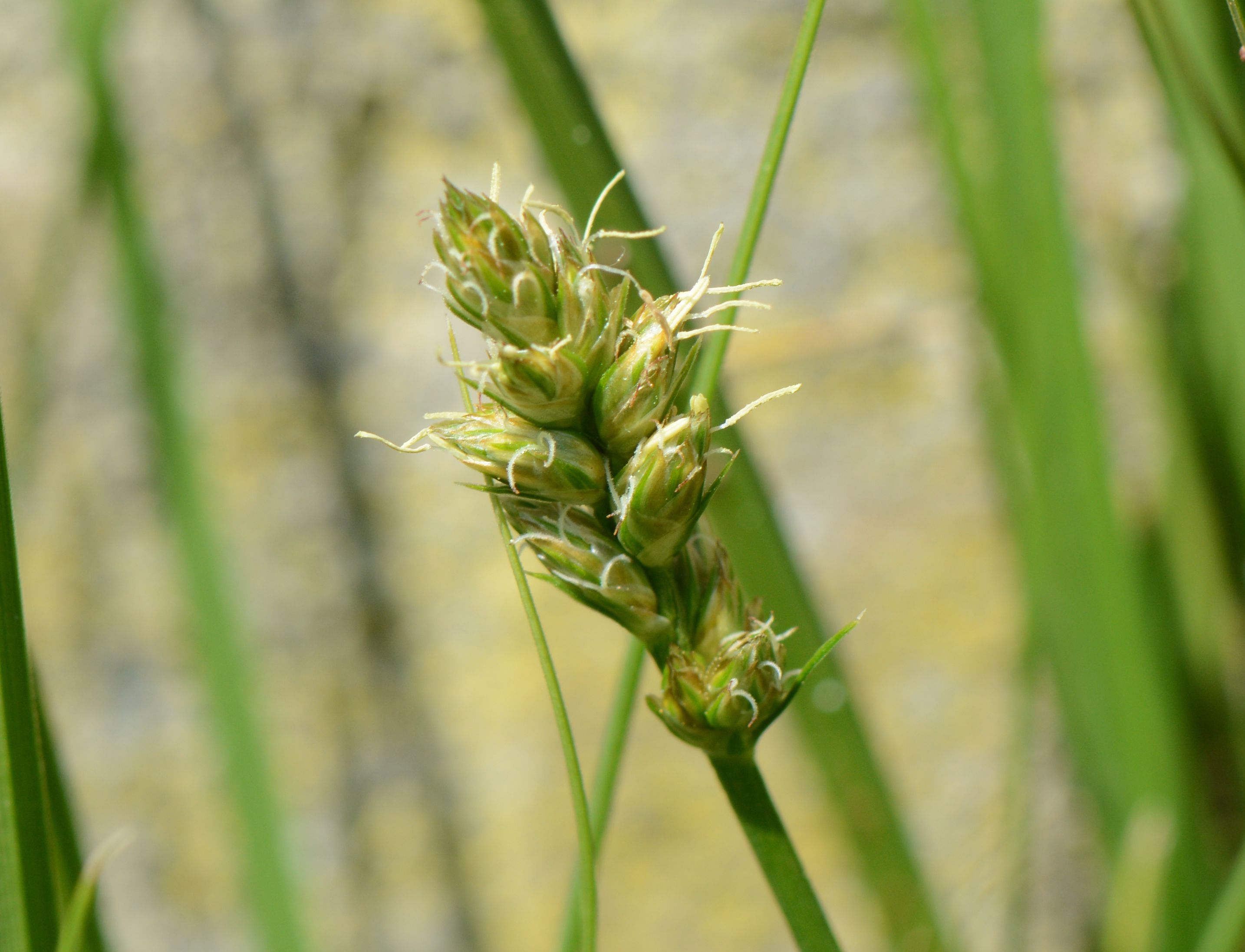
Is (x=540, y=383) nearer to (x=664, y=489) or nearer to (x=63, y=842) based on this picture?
(x=664, y=489)

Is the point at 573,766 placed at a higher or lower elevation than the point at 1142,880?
higher

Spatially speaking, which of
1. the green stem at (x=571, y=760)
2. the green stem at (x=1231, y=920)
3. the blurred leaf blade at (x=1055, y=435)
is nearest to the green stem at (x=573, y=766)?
the green stem at (x=571, y=760)

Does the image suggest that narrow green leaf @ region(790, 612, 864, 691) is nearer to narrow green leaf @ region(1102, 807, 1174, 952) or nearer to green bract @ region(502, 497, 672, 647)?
green bract @ region(502, 497, 672, 647)

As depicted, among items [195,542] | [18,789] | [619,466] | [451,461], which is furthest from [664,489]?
[451,461]

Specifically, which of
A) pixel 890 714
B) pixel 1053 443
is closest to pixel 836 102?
pixel 1053 443

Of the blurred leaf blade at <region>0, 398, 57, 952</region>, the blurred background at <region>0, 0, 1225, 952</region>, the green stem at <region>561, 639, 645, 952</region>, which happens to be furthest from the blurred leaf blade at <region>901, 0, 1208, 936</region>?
the blurred leaf blade at <region>0, 398, 57, 952</region>

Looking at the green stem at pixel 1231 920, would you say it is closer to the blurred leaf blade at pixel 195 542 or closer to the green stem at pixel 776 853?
the green stem at pixel 776 853

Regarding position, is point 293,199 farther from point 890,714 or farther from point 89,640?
point 890,714
